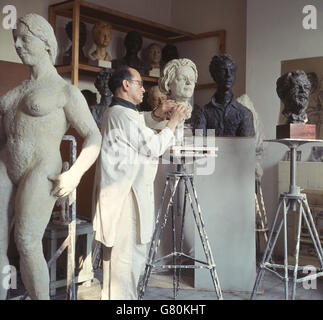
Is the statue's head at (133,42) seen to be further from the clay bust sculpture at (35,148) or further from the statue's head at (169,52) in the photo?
the clay bust sculpture at (35,148)

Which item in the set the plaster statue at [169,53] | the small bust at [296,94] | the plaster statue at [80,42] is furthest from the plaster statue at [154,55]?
the small bust at [296,94]

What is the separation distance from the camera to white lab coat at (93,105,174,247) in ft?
8.45

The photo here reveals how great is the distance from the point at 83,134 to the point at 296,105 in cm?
153

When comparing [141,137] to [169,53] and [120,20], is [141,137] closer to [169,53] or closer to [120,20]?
[120,20]

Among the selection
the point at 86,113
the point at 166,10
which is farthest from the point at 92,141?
the point at 166,10

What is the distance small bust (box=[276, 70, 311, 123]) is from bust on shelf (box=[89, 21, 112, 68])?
2.59m

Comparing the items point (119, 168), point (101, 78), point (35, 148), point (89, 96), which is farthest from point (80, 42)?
point (35, 148)

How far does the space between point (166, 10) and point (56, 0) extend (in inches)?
75.6

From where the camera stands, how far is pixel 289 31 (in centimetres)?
475

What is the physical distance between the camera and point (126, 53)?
18.4 ft

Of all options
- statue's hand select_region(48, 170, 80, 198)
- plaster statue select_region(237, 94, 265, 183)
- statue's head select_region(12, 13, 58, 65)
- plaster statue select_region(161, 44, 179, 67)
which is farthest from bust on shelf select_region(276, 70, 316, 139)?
plaster statue select_region(161, 44, 179, 67)

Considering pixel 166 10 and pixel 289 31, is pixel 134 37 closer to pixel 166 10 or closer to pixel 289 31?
pixel 166 10

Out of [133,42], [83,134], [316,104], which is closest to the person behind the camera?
[83,134]

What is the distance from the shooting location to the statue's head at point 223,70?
3375mm
